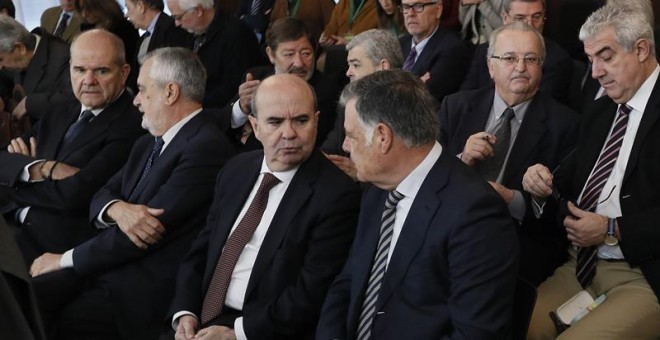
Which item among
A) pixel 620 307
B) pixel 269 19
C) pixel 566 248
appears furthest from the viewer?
pixel 269 19

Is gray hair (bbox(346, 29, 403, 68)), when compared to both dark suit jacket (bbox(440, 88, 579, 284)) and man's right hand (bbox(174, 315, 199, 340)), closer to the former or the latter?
dark suit jacket (bbox(440, 88, 579, 284))

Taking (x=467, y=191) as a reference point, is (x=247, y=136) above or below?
below

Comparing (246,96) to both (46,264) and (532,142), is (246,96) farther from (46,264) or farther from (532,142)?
(532,142)

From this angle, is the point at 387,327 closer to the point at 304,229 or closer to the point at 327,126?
the point at 304,229

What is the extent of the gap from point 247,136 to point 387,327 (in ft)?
7.09

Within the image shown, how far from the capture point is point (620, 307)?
3029mm

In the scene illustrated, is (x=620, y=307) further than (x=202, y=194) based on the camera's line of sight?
No

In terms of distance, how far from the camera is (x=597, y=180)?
322 centimetres

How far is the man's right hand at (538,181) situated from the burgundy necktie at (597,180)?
142 mm

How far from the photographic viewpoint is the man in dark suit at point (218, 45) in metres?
5.48

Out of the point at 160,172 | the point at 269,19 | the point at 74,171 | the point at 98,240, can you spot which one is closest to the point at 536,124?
the point at 160,172

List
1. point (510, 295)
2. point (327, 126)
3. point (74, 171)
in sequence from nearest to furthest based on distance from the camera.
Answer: point (510, 295)
point (74, 171)
point (327, 126)

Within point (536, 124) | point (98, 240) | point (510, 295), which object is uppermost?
point (536, 124)

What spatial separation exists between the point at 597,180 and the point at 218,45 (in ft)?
9.55
